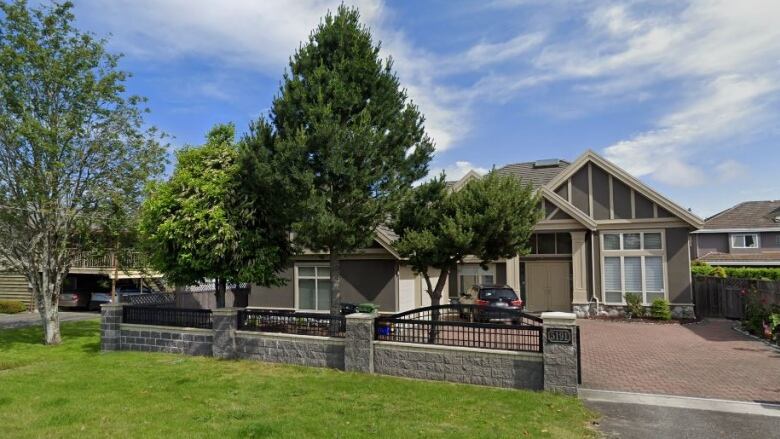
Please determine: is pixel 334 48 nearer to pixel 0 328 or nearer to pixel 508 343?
pixel 508 343

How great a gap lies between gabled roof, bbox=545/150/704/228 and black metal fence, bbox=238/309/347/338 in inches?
557

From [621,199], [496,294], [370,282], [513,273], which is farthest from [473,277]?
[621,199]

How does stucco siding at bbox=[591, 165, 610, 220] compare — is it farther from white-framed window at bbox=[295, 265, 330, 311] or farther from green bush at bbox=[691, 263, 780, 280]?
white-framed window at bbox=[295, 265, 330, 311]

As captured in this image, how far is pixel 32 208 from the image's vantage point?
16.1 m

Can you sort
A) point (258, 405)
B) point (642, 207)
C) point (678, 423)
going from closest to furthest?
point (678, 423) < point (258, 405) < point (642, 207)

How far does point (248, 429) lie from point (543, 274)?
17.9 m

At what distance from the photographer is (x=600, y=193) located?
70.9ft

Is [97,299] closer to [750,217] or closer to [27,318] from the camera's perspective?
[27,318]

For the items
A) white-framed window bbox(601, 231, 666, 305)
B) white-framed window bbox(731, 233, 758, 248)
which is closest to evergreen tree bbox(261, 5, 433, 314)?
white-framed window bbox(601, 231, 666, 305)

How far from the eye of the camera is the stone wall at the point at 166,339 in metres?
12.9

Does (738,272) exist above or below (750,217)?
below

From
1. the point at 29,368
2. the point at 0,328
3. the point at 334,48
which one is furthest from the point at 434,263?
the point at 0,328

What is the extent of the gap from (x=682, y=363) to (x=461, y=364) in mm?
5848

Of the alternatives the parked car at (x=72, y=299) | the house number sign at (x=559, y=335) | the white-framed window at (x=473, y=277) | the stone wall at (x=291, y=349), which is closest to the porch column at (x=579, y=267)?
the white-framed window at (x=473, y=277)
